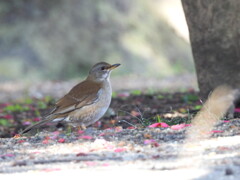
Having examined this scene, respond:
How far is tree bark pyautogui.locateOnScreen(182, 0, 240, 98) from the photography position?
29.8ft

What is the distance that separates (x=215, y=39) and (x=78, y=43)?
11733mm

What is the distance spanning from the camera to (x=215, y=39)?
30.2 feet

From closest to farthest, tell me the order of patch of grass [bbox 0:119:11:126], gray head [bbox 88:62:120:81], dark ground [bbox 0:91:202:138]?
1. gray head [bbox 88:62:120:81]
2. dark ground [bbox 0:91:202:138]
3. patch of grass [bbox 0:119:11:126]

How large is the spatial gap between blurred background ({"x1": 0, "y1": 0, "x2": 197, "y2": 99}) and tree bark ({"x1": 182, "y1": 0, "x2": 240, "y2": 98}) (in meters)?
9.53

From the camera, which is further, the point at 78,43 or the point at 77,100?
the point at 78,43

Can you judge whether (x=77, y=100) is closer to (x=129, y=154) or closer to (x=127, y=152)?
(x=127, y=152)

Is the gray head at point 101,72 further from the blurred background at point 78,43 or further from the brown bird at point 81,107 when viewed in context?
the blurred background at point 78,43

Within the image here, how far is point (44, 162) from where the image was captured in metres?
5.70

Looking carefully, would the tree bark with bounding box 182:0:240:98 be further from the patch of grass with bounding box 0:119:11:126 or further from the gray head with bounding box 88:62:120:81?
the patch of grass with bounding box 0:119:11:126

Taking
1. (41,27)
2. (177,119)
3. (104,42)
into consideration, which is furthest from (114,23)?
(177,119)

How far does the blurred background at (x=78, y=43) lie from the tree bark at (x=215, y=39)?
9.53 metres

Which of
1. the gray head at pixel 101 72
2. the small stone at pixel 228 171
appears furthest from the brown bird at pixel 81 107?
the small stone at pixel 228 171

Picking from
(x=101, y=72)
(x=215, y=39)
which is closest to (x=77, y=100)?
(x=101, y=72)

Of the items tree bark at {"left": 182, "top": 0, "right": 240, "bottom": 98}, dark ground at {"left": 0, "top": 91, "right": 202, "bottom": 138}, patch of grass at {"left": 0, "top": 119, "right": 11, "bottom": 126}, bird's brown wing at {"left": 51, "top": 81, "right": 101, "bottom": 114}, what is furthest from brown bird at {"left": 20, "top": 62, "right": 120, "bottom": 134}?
patch of grass at {"left": 0, "top": 119, "right": 11, "bottom": 126}
